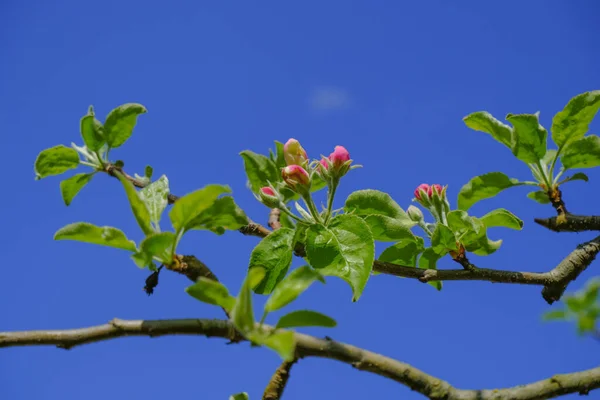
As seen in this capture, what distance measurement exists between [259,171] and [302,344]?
2.63 feet

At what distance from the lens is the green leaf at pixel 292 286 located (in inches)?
40.2

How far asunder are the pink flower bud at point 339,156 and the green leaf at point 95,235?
1.85 feet

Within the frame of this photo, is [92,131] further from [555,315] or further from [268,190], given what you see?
[555,315]

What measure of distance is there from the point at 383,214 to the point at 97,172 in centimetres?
84

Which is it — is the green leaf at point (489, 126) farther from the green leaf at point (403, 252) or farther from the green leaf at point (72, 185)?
the green leaf at point (72, 185)

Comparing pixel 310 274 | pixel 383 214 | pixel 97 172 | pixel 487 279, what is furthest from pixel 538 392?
pixel 97 172

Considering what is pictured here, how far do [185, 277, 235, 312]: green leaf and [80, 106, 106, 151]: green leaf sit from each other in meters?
0.89

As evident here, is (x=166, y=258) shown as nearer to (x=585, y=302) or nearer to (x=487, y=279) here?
(x=487, y=279)

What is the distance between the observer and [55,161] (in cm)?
180

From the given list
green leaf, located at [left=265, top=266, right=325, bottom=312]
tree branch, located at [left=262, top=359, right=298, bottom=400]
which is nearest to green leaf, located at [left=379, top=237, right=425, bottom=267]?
tree branch, located at [left=262, top=359, right=298, bottom=400]

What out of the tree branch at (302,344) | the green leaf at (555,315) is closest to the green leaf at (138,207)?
the tree branch at (302,344)

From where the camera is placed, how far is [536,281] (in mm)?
1704

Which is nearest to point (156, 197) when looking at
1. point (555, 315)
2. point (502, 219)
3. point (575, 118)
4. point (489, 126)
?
point (502, 219)

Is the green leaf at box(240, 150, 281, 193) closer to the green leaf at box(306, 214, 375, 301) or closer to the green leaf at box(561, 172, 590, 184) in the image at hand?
the green leaf at box(306, 214, 375, 301)
